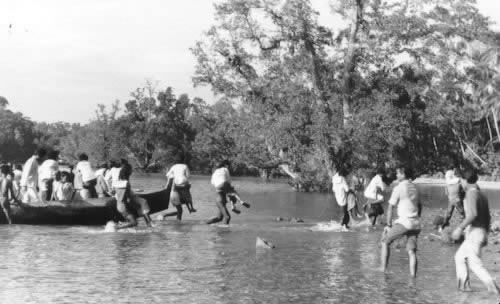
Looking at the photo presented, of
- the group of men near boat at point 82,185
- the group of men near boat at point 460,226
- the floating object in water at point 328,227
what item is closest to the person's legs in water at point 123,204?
the group of men near boat at point 82,185

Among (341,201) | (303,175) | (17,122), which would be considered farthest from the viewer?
(17,122)

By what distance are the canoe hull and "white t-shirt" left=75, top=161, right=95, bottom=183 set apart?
3.84ft

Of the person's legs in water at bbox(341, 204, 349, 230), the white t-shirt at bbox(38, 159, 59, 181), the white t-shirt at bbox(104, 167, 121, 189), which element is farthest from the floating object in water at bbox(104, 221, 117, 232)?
the person's legs in water at bbox(341, 204, 349, 230)

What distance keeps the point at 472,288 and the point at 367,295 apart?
1.75 meters

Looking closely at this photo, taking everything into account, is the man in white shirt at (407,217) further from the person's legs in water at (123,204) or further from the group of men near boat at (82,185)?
the group of men near boat at (82,185)

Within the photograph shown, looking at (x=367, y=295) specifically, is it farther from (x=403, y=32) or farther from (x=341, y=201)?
(x=403, y=32)

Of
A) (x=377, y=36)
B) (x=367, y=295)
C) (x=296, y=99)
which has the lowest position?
(x=367, y=295)

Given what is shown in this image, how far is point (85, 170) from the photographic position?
20.5 meters

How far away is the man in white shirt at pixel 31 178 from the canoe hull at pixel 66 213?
0.85 metres

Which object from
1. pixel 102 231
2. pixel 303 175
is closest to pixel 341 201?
pixel 102 231

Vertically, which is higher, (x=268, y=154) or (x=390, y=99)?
(x=390, y=99)

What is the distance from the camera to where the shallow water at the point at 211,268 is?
9.76 metres

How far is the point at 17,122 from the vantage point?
161125mm

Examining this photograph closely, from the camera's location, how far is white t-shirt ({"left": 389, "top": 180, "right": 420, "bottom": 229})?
1101cm
